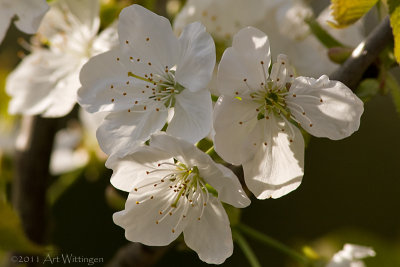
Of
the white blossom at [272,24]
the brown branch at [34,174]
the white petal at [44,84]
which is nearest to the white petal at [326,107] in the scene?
the white blossom at [272,24]

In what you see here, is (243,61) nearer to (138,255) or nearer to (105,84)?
(105,84)

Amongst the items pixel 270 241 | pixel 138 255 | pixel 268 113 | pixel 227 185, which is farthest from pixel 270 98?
pixel 138 255

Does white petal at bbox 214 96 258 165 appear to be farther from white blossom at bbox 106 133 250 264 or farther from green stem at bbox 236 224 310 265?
green stem at bbox 236 224 310 265

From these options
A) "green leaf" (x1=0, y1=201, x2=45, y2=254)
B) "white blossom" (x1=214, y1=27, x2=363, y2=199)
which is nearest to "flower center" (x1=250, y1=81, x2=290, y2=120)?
"white blossom" (x1=214, y1=27, x2=363, y2=199)

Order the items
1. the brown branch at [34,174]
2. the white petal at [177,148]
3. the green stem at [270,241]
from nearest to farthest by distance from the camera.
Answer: the white petal at [177,148]
the green stem at [270,241]
the brown branch at [34,174]

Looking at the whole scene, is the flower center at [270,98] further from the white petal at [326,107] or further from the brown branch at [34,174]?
the brown branch at [34,174]

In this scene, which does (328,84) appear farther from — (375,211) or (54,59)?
A: (375,211)

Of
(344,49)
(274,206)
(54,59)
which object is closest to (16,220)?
(54,59)
